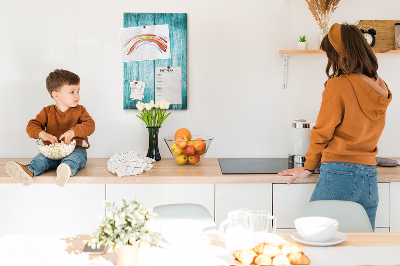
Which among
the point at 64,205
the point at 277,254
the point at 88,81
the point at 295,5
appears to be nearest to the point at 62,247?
the point at 277,254

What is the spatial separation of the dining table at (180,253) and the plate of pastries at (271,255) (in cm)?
4

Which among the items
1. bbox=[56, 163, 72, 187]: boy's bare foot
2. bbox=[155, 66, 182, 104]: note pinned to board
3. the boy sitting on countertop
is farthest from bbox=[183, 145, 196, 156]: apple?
bbox=[56, 163, 72, 187]: boy's bare foot

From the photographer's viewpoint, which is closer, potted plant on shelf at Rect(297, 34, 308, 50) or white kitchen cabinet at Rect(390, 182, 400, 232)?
white kitchen cabinet at Rect(390, 182, 400, 232)

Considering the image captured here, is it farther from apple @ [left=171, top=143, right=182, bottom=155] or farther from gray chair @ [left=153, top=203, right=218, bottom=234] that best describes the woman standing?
apple @ [left=171, top=143, right=182, bottom=155]

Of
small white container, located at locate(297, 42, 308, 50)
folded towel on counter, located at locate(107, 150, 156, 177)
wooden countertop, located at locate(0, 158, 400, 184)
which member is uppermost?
small white container, located at locate(297, 42, 308, 50)

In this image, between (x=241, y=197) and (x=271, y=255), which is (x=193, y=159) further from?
(x=271, y=255)

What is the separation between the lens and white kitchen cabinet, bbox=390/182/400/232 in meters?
2.50

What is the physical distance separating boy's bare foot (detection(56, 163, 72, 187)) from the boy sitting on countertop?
0.11 metres

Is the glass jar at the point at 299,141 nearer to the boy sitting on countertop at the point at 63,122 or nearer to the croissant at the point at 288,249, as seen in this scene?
the boy sitting on countertop at the point at 63,122

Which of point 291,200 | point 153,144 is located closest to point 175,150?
point 153,144

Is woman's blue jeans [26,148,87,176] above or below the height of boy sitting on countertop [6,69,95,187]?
below

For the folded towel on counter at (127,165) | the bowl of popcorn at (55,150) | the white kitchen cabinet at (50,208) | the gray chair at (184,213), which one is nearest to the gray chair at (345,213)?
the gray chair at (184,213)

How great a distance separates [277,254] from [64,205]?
1.49m

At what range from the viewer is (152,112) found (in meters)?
2.87
